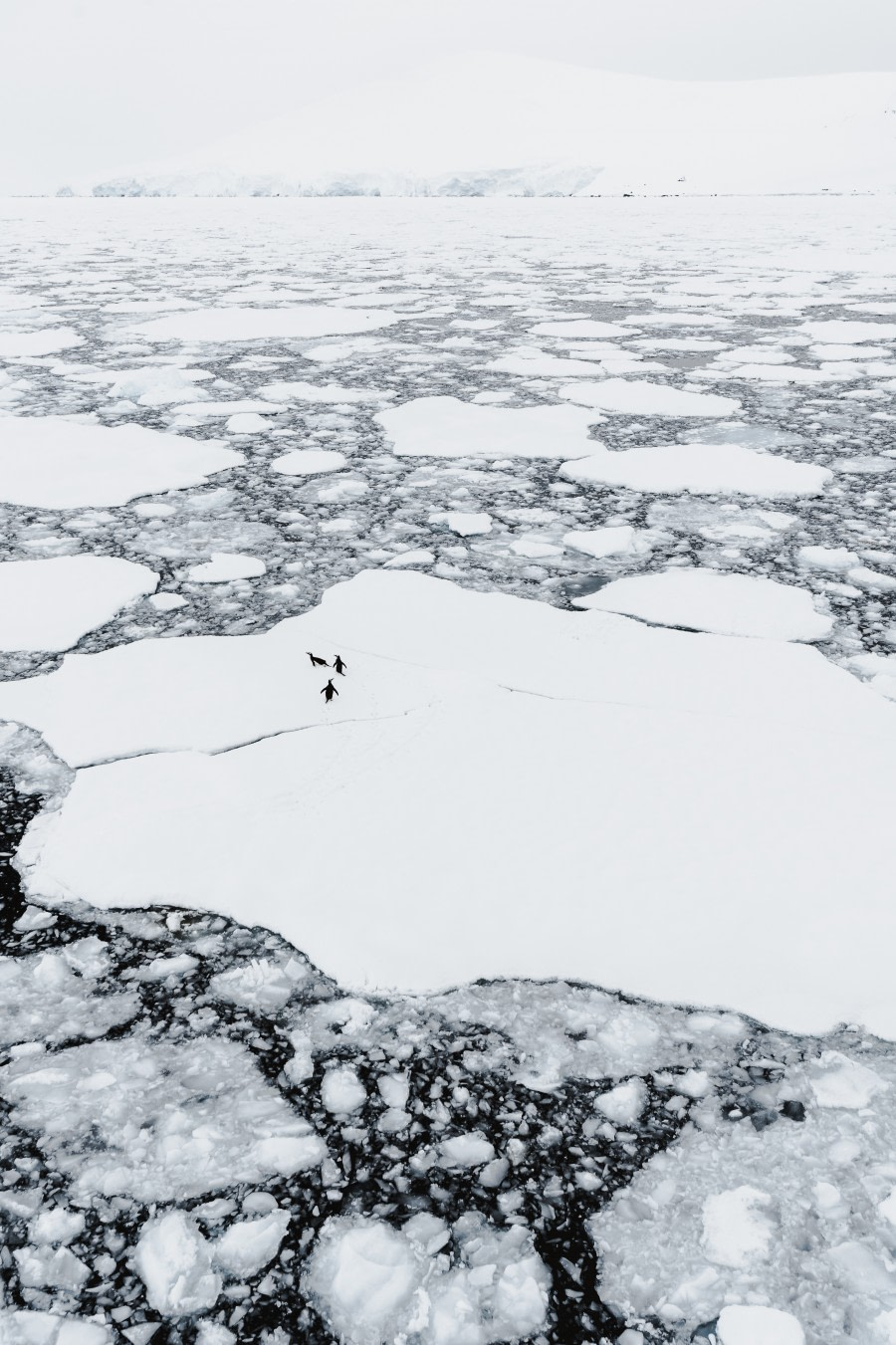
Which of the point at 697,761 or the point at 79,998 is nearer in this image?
the point at 79,998

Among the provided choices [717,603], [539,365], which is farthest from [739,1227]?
[539,365]

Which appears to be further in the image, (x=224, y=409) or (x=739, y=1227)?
(x=224, y=409)

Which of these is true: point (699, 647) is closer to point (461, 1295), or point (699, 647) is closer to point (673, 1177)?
point (673, 1177)

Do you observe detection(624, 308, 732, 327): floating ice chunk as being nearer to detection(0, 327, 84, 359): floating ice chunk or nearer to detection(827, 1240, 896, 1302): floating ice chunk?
detection(0, 327, 84, 359): floating ice chunk

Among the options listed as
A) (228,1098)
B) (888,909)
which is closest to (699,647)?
(888,909)

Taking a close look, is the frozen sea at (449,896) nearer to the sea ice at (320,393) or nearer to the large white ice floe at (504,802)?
the large white ice floe at (504,802)

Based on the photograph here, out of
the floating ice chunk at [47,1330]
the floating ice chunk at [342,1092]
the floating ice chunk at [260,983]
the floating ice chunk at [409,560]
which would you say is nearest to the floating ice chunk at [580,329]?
the floating ice chunk at [409,560]

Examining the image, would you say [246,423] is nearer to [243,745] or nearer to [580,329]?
[243,745]
